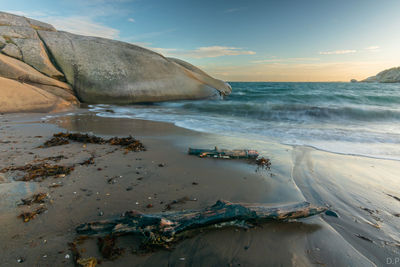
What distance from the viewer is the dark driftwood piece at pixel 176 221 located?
5.44ft

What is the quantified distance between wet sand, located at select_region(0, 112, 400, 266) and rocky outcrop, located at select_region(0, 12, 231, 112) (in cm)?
654

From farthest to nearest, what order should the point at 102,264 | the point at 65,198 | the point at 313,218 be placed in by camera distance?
the point at 65,198 < the point at 313,218 < the point at 102,264

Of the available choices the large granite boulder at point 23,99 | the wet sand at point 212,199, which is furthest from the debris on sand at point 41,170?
the large granite boulder at point 23,99

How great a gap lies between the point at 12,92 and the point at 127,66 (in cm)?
567

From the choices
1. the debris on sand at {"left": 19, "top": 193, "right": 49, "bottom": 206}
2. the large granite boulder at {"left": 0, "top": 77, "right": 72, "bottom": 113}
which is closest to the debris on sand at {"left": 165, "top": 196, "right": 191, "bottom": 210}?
the debris on sand at {"left": 19, "top": 193, "right": 49, "bottom": 206}

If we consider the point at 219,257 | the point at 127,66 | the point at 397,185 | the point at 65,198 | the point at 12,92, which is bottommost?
the point at 397,185

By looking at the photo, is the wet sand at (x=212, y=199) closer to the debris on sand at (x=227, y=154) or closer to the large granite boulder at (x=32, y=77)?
the debris on sand at (x=227, y=154)

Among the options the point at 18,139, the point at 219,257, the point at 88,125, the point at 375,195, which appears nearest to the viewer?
the point at 219,257

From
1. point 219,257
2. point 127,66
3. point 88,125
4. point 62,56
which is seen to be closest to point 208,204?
point 219,257

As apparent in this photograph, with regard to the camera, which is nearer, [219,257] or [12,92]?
[219,257]

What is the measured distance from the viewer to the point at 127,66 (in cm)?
1216

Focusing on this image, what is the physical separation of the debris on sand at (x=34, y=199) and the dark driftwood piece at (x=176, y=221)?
0.75 metres

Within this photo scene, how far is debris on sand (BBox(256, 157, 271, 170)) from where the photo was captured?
3.50 meters

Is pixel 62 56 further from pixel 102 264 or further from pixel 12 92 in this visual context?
pixel 102 264
